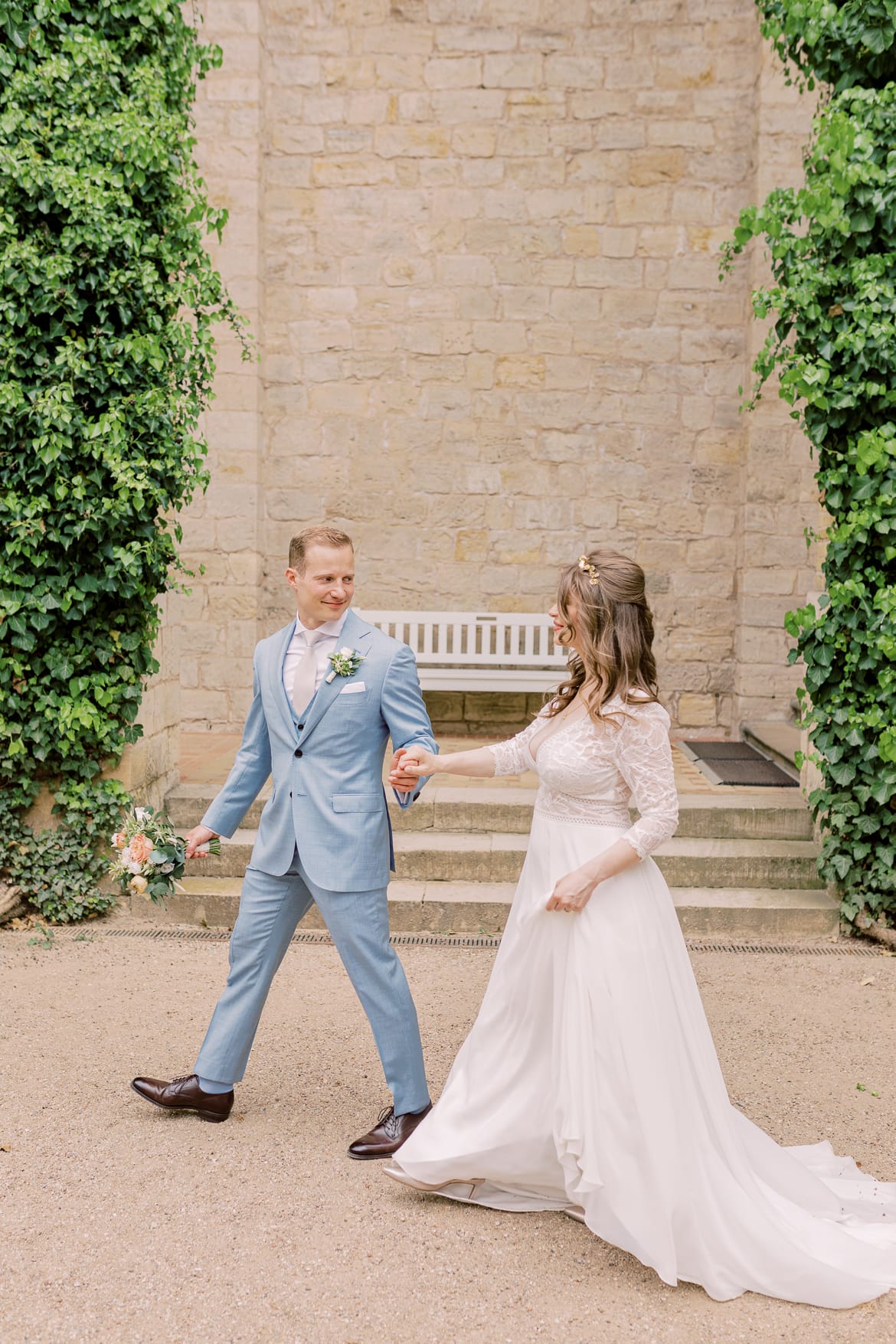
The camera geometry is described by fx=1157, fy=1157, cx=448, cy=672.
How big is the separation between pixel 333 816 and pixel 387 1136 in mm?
1003

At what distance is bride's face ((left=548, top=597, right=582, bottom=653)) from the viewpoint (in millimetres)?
3119

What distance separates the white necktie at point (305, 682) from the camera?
11.7 feet

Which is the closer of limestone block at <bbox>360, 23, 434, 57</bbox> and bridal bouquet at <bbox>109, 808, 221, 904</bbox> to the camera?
bridal bouquet at <bbox>109, 808, 221, 904</bbox>

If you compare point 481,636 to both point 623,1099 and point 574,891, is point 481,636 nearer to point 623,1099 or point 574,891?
point 574,891

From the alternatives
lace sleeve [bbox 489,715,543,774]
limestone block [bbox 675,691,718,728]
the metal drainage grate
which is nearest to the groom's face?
lace sleeve [bbox 489,715,543,774]

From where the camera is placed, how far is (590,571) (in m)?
3.11

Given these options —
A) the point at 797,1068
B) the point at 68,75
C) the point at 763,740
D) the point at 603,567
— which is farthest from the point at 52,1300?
the point at 763,740

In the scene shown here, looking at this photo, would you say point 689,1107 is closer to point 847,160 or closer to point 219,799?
point 219,799

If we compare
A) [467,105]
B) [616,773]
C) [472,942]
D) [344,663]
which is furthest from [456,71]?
[616,773]

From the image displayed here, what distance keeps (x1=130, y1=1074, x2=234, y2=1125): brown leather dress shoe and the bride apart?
2.67 feet

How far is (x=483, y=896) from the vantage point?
19.3ft

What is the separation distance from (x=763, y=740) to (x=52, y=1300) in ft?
21.3

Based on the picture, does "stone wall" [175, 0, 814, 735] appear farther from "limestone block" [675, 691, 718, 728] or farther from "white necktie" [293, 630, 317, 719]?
"white necktie" [293, 630, 317, 719]

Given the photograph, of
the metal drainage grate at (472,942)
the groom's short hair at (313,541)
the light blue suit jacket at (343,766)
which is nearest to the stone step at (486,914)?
the metal drainage grate at (472,942)
